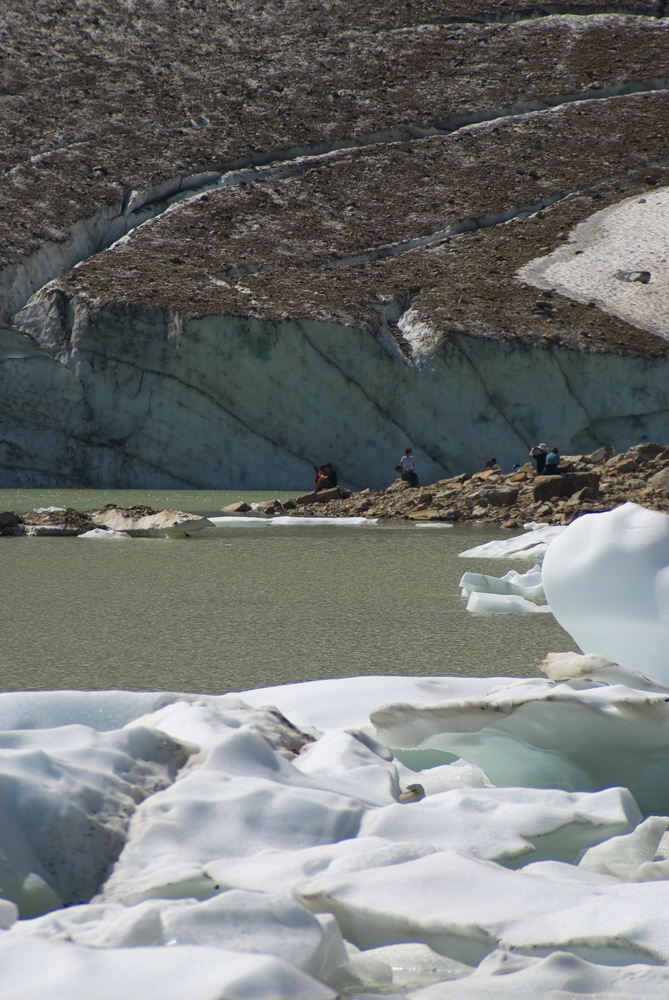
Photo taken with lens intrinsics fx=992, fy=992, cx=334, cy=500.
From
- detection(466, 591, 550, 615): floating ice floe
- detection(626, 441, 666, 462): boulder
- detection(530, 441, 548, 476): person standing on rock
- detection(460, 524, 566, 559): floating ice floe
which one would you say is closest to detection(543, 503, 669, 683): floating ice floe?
detection(466, 591, 550, 615): floating ice floe

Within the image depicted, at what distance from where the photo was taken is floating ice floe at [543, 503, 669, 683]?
2.54 meters

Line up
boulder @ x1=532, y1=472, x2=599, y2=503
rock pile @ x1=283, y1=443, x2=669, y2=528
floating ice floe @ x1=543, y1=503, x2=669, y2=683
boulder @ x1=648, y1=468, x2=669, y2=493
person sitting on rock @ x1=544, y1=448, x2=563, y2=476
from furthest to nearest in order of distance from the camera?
person sitting on rock @ x1=544, y1=448, x2=563, y2=476 < boulder @ x1=532, y1=472, x2=599, y2=503 < boulder @ x1=648, y1=468, x2=669, y2=493 < rock pile @ x1=283, y1=443, x2=669, y2=528 < floating ice floe @ x1=543, y1=503, x2=669, y2=683

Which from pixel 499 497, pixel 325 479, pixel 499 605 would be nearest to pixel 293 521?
pixel 499 497

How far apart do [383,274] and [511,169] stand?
6.53 m

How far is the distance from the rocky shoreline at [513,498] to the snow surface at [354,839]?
24.5ft

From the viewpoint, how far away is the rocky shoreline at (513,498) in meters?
9.94

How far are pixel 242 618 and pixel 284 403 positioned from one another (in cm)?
1435

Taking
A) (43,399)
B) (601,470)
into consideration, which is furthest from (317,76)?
(601,470)

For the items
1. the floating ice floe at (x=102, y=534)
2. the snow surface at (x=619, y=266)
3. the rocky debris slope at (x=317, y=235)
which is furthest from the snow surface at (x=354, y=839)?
the snow surface at (x=619, y=266)

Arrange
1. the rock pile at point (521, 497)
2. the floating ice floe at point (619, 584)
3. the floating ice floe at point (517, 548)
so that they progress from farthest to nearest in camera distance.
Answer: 1. the rock pile at point (521, 497)
2. the floating ice floe at point (517, 548)
3. the floating ice floe at point (619, 584)

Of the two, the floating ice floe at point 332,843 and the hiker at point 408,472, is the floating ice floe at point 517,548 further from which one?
the hiker at point 408,472

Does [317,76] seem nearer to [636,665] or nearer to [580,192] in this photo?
[580,192]

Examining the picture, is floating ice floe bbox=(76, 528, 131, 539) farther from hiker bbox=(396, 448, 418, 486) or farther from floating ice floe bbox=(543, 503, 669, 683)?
hiker bbox=(396, 448, 418, 486)

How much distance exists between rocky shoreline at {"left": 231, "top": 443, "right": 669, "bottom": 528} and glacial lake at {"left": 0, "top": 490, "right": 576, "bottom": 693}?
2.64 m
